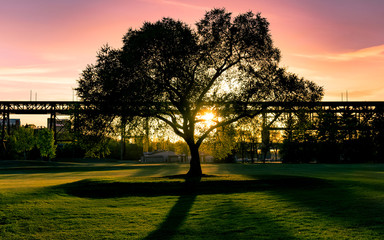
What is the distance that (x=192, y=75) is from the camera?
32250 millimetres

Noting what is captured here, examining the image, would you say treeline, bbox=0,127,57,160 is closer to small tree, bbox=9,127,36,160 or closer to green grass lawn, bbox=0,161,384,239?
small tree, bbox=9,127,36,160

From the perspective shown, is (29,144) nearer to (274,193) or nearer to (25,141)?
(25,141)

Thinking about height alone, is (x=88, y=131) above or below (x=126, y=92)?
below

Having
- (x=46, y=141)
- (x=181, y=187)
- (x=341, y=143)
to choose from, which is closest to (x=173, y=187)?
(x=181, y=187)

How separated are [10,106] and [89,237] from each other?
279 ft

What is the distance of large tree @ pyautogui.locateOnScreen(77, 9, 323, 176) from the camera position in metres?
31.2

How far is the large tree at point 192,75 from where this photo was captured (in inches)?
1227

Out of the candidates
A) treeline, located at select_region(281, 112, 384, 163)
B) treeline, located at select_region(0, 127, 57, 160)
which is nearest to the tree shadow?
treeline, located at select_region(0, 127, 57, 160)

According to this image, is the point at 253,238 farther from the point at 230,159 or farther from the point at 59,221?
the point at 230,159

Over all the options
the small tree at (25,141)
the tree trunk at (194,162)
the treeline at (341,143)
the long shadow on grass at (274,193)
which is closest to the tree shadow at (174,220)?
the long shadow on grass at (274,193)

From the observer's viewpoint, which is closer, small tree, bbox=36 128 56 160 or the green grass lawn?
the green grass lawn

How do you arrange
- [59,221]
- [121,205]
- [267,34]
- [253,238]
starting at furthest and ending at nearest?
1. [267,34]
2. [121,205]
3. [59,221]
4. [253,238]

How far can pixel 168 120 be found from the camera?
110 ft

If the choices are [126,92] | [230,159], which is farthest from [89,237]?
[230,159]
